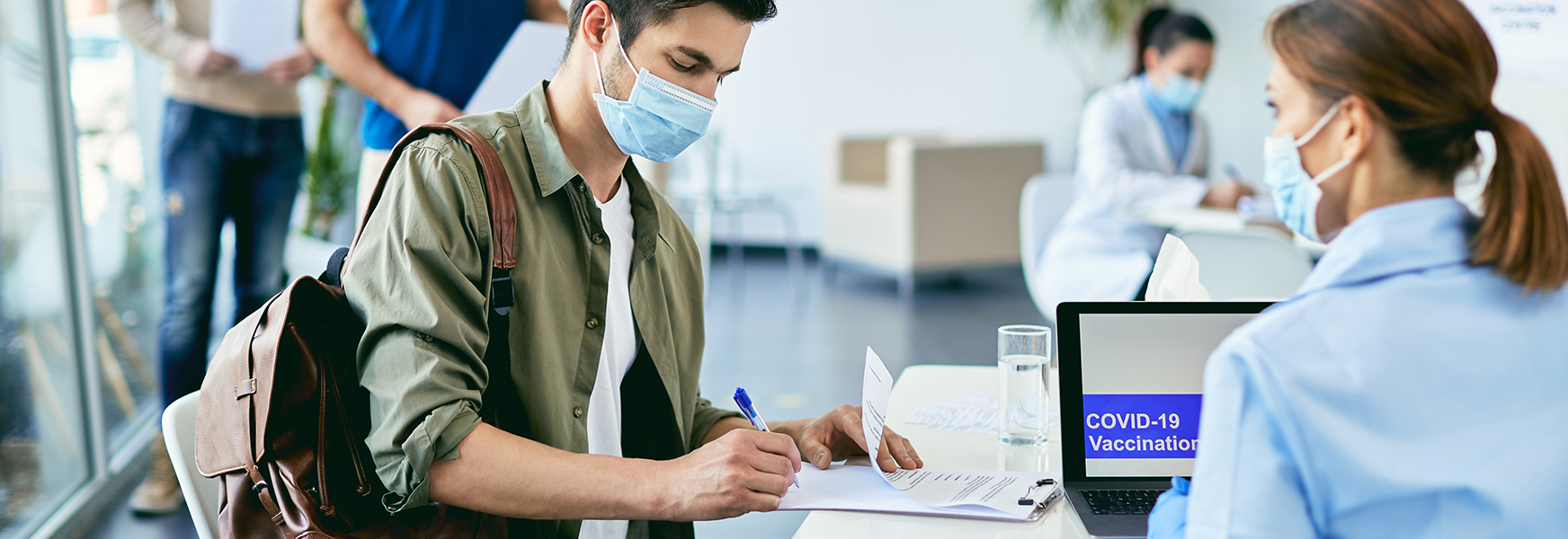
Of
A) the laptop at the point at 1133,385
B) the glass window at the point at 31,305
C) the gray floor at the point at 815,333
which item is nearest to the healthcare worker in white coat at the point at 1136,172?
the gray floor at the point at 815,333

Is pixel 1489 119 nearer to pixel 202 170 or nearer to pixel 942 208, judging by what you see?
pixel 202 170

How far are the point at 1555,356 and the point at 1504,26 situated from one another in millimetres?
1581

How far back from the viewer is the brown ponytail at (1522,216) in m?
0.74

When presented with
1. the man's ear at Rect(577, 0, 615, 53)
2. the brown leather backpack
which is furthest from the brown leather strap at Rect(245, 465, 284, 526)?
the man's ear at Rect(577, 0, 615, 53)

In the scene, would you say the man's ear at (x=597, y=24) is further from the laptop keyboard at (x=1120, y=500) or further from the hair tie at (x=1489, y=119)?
the hair tie at (x=1489, y=119)

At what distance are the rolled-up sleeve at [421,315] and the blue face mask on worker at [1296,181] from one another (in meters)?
0.75

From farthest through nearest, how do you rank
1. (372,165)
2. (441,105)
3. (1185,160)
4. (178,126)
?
1. (1185,160)
2. (178,126)
3. (372,165)
4. (441,105)

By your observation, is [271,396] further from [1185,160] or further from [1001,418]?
[1185,160]

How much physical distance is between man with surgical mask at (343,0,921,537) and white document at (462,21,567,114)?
2.08 ft

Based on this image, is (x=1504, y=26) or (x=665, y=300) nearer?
(x=665, y=300)

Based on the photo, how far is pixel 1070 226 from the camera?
320 cm

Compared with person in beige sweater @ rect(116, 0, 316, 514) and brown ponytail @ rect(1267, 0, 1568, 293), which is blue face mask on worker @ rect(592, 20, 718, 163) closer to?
brown ponytail @ rect(1267, 0, 1568, 293)

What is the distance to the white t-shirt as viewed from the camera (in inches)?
52.0

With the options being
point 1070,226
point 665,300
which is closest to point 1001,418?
point 665,300
